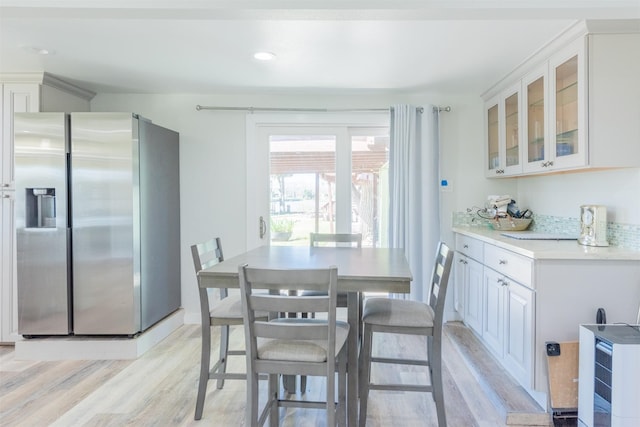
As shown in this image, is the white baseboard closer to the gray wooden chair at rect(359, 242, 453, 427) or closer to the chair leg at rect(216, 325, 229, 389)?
the chair leg at rect(216, 325, 229, 389)

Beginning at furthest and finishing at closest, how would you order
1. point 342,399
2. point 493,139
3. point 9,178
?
1. point 493,139
2. point 9,178
3. point 342,399

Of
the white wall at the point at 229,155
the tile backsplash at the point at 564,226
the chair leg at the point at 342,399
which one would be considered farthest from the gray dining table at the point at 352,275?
the white wall at the point at 229,155

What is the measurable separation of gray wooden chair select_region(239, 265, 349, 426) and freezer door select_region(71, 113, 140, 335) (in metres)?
1.70

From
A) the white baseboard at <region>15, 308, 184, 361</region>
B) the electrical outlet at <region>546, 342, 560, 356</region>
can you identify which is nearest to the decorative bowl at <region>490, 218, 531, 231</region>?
the electrical outlet at <region>546, 342, 560, 356</region>

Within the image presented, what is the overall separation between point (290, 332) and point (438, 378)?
0.90m

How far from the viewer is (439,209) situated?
3.54 meters

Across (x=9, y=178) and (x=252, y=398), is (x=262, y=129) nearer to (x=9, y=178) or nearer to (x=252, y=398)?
(x=9, y=178)

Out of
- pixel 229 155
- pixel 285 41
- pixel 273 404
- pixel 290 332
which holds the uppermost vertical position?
pixel 285 41

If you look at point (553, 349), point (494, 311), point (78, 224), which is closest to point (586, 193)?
point (494, 311)

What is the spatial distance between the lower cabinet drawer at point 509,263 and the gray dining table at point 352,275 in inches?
27.1

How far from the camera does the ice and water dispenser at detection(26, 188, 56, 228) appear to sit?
9.29ft

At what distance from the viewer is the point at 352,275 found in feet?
5.45

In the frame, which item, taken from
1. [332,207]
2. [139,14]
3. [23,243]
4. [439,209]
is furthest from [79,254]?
[439,209]

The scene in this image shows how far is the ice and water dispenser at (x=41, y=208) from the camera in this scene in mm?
2830
